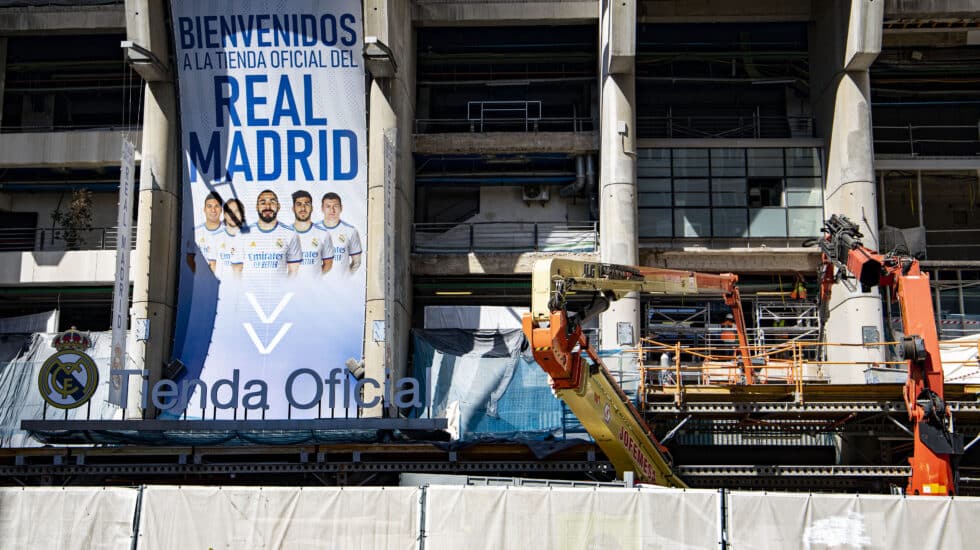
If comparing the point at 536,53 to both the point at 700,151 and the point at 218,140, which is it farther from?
the point at 218,140

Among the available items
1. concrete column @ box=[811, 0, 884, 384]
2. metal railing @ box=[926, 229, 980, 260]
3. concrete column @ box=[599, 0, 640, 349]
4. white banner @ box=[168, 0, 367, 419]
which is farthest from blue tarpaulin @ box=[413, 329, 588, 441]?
metal railing @ box=[926, 229, 980, 260]

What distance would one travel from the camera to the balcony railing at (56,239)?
3956cm

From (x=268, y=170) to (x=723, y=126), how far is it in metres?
16.8

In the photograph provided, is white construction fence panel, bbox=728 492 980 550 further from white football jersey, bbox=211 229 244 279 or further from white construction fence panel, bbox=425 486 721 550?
white football jersey, bbox=211 229 244 279

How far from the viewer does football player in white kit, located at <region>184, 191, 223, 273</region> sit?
114 feet

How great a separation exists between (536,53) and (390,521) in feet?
79.8

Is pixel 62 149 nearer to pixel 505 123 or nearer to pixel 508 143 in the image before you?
pixel 508 143

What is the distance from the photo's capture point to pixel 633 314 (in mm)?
34750

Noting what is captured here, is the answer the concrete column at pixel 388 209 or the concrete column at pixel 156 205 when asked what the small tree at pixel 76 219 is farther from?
the concrete column at pixel 388 209

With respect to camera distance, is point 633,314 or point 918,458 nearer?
point 918,458

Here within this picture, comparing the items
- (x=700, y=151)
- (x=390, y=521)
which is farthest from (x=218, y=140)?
(x=390, y=521)

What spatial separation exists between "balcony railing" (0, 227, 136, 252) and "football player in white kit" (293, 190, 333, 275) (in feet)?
26.1

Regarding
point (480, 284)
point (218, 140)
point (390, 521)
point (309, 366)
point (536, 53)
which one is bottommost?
point (390, 521)

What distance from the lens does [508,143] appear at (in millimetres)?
38156
